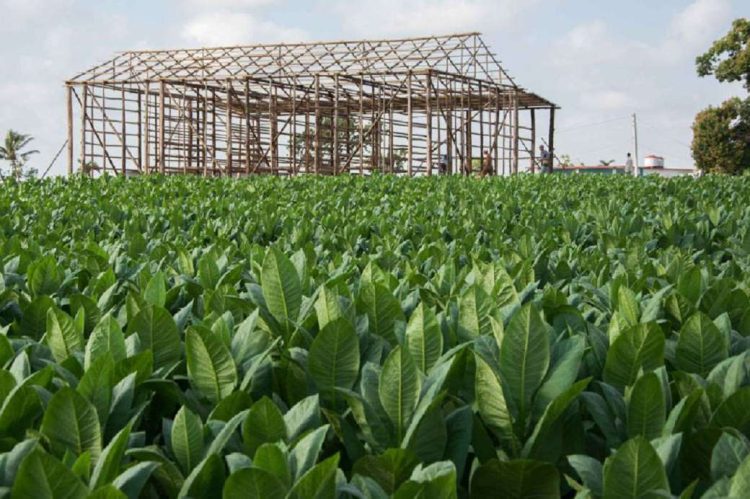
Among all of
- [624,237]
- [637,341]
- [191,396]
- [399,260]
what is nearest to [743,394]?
[637,341]

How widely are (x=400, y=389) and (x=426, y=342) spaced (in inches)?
15.1

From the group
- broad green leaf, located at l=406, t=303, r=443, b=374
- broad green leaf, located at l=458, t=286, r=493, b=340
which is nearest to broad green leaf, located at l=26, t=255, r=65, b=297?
broad green leaf, located at l=458, t=286, r=493, b=340

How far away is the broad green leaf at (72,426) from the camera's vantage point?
67.2 inches

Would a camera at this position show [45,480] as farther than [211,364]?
No

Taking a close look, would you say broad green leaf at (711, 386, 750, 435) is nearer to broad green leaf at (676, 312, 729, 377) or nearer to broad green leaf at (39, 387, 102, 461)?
broad green leaf at (676, 312, 729, 377)

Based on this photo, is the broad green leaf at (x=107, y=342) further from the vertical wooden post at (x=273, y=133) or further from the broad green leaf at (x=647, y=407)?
the vertical wooden post at (x=273, y=133)

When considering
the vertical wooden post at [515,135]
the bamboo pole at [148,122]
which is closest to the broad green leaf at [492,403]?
the vertical wooden post at [515,135]

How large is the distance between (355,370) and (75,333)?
31.8 inches

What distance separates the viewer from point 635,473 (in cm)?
144

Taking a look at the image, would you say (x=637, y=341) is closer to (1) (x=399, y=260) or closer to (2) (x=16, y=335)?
(2) (x=16, y=335)

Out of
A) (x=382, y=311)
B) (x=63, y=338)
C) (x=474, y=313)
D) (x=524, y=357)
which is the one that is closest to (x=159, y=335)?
(x=63, y=338)

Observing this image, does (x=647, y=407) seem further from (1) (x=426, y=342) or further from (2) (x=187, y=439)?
(2) (x=187, y=439)

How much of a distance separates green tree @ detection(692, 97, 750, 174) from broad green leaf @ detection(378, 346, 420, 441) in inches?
2127

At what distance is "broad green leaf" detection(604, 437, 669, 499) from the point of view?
1.42m
